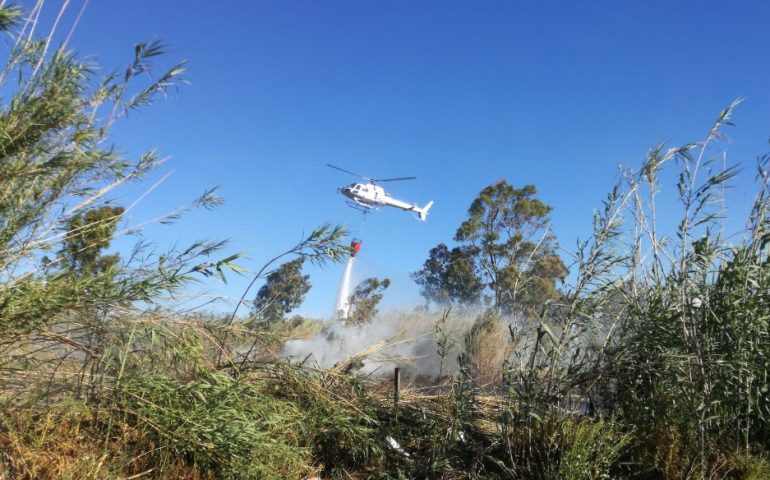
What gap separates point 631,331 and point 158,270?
349cm

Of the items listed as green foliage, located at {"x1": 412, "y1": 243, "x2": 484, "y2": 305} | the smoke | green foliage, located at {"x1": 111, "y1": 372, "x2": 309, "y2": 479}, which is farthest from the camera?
green foliage, located at {"x1": 412, "y1": 243, "x2": 484, "y2": 305}

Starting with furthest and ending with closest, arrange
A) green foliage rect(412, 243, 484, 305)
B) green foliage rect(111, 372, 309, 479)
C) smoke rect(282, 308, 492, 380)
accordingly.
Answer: green foliage rect(412, 243, 484, 305), smoke rect(282, 308, 492, 380), green foliage rect(111, 372, 309, 479)

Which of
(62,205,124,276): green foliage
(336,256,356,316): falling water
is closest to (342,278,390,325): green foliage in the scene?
(336,256,356,316): falling water

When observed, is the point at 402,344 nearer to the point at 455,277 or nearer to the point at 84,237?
the point at 84,237

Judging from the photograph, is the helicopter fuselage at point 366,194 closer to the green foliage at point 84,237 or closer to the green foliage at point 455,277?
the green foliage at point 455,277

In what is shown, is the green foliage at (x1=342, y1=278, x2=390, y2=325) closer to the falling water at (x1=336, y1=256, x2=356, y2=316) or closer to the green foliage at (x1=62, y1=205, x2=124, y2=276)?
the falling water at (x1=336, y1=256, x2=356, y2=316)

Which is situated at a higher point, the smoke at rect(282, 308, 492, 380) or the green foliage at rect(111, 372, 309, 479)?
the smoke at rect(282, 308, 492, 380)

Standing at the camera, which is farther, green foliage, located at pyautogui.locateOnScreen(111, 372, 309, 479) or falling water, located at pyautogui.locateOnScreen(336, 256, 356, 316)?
falling water, located at pyautogui.locateOnScreen(336, 256, 356, 316)

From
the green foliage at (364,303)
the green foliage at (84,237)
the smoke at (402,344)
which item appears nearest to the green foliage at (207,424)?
the green foliage at (84,237)

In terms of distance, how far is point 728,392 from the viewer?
12.5 ft

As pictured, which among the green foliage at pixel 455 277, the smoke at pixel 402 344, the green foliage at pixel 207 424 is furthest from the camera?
the green foliage at pixel 455 277

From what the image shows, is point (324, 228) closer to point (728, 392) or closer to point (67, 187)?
point (67, 187)

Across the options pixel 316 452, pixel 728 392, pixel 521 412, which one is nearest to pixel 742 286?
pixel 728 392

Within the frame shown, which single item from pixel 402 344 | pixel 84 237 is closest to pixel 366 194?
pixel 402 344
